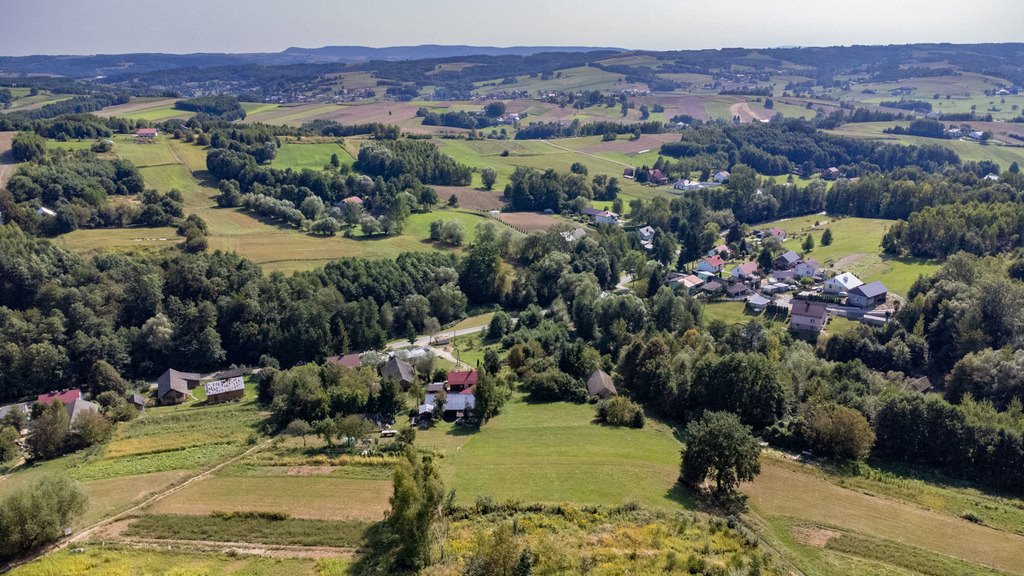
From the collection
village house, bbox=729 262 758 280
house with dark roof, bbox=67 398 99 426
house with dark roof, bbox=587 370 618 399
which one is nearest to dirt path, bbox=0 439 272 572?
house with dark roof, bbox=67 398 99 426

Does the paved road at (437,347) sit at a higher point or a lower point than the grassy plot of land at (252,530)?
lower

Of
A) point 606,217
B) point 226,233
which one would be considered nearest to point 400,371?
point 226,233

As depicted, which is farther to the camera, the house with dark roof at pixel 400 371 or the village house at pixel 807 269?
Result: the village house at pixel 807 269

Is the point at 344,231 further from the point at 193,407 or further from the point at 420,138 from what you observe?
the point at 420,138

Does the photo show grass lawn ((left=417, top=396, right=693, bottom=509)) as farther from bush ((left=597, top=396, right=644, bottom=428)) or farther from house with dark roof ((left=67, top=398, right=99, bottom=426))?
house with dark roof ((left=67, top=398, right=99, bottom=426))

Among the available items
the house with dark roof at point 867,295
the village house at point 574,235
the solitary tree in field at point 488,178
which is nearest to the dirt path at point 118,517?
the village house at point 574,235

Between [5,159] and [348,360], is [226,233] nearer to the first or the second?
[348,360]

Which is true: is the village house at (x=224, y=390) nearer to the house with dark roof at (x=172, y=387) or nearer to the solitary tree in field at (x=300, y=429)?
the house with dark roof at (x=172, y=387)
